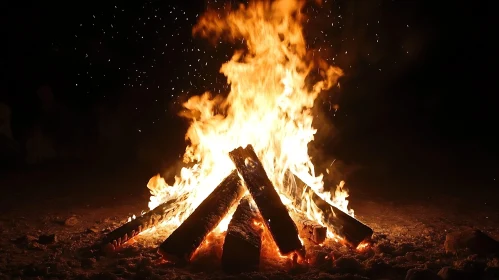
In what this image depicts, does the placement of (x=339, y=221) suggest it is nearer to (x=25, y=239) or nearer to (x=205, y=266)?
(x=205, y=266)

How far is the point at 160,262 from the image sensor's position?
4.96m

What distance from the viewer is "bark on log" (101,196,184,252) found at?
5338 millimetres

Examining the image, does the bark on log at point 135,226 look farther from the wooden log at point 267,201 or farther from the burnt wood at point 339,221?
the burnt wood at point 339,221

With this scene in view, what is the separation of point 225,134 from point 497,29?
1177 centimetres

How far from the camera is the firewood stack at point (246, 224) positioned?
16.1 feet

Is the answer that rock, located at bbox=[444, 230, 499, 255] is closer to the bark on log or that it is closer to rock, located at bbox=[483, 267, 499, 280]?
rock, located at bbox=[483, 267, 499, 280]

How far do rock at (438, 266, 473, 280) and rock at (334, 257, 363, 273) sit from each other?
779mm

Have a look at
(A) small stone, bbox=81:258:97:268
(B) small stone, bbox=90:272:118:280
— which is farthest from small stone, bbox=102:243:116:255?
(B) small stone, bbox=90:272:118:280

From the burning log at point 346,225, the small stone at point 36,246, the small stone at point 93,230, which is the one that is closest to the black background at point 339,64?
the small stone at point 93,230

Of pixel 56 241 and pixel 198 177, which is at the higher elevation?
pixel 198 177

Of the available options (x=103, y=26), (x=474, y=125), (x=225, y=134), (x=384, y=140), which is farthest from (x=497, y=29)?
(x=103, y=26)

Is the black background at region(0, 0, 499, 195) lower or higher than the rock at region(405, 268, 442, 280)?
higher

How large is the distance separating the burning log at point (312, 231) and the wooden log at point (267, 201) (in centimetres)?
A: 34

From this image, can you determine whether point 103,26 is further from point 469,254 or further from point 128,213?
point 469,254
